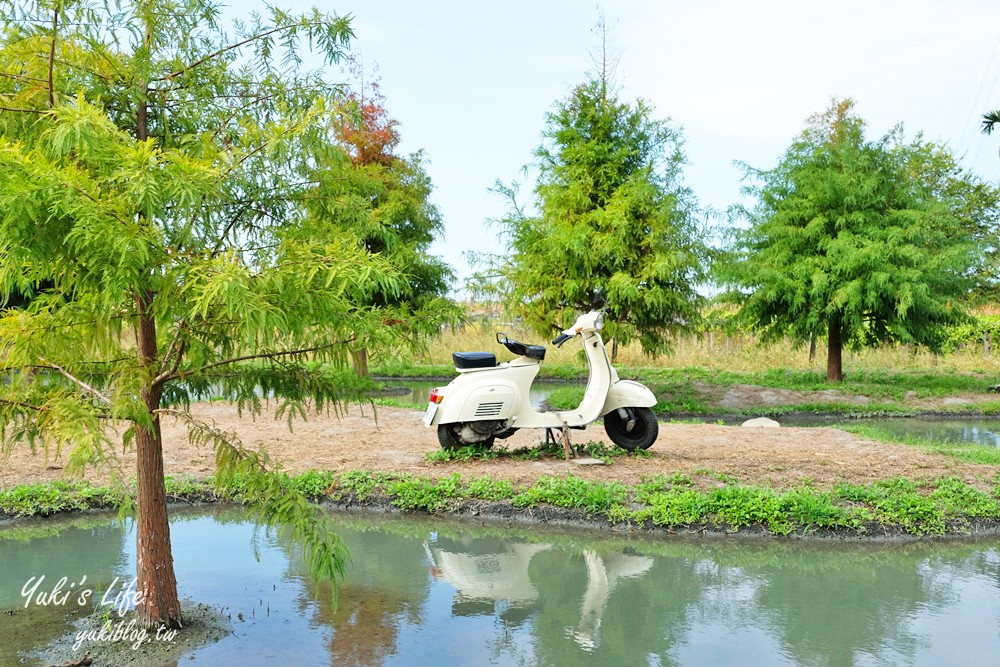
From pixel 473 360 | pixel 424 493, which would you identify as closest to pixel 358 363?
pixel 424 493

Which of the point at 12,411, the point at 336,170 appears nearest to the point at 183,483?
the point at 12,411

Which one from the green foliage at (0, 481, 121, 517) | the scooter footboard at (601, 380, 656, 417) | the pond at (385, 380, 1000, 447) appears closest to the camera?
the green foliage at (0, 481, 121, 517)

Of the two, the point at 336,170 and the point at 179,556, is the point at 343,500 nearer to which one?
the point at 179,556

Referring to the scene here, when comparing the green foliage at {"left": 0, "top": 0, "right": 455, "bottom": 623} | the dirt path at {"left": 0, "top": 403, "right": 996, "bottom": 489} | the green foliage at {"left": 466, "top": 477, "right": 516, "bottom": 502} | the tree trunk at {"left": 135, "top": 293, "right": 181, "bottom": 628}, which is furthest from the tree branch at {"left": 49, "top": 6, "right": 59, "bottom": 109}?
the green foliage at {"left": 466, "top": 477, "right": 516, "bottom": 502}

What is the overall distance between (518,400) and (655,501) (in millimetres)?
1952

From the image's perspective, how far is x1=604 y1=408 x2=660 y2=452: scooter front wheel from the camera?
9219 mm

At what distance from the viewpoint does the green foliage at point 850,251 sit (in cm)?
1762

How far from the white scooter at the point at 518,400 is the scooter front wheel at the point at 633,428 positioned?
0.03 feet

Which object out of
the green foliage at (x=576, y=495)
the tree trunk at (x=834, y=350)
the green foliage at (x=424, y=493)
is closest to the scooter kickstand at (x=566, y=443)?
the green foliage at (x=576, y=495)

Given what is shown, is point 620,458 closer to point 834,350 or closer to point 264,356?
point 264,356

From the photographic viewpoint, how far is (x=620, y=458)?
8938mm

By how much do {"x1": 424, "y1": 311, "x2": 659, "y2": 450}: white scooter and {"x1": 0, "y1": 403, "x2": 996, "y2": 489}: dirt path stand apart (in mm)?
364

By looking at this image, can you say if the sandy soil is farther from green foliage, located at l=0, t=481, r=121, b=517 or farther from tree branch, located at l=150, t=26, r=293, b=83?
tree branch, located at l=150, t=26, r=293, b=83

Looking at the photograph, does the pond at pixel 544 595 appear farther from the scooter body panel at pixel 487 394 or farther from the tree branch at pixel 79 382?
the scooter body panel at pixel 487 394
